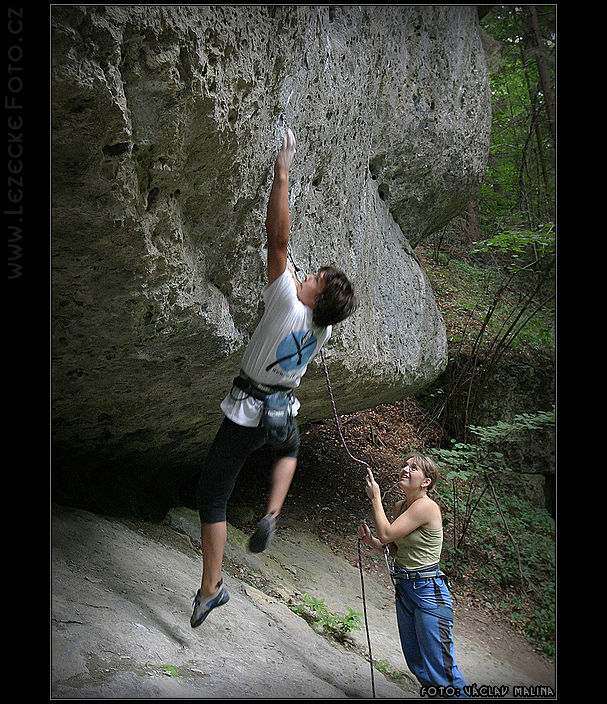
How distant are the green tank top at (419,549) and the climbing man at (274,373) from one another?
717 mm

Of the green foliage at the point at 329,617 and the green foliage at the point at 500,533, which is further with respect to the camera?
the green foliage at the point at 500,533

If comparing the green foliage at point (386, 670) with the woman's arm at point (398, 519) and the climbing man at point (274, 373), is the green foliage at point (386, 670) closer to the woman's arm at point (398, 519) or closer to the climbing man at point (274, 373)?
the woman's arm at point (398, 519)

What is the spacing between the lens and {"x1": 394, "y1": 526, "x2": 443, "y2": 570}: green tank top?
3.10 metres

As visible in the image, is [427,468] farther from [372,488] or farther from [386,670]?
[386,670]

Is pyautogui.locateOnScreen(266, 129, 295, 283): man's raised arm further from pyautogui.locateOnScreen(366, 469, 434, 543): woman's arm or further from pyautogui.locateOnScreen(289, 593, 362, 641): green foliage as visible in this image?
pyautogui.locateOnScreen(289, 593, 362, 641): green foliage

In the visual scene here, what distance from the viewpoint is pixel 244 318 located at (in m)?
3.73

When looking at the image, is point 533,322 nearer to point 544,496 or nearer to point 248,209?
point 544,496

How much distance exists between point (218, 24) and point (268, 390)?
1.61 m

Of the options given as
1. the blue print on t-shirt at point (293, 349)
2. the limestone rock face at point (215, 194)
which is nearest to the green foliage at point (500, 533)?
the limestone rock face at point (215, 194)

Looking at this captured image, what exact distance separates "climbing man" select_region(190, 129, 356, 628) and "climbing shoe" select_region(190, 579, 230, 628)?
0.02 meters

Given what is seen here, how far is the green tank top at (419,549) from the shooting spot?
3.10 metres

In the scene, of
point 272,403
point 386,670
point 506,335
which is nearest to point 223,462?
point 272,403

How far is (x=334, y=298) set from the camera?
108 inches

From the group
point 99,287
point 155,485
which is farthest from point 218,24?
point 155,485
